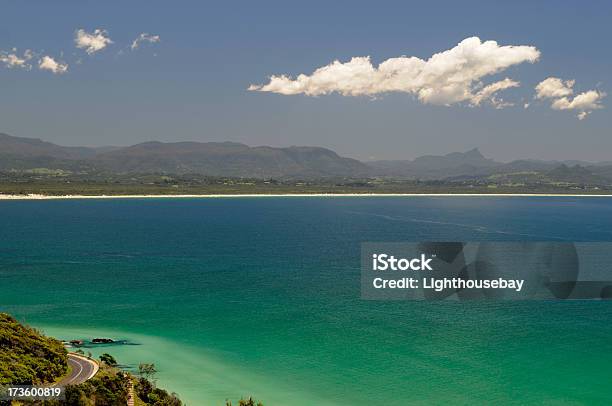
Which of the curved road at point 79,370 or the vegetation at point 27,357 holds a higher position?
the vegetation at point 27,357

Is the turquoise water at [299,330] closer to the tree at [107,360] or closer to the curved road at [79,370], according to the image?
the tree at [107,360]

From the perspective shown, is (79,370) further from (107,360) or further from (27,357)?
(107,360)

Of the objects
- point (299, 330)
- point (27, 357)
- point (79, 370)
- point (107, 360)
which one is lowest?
point (299, 330)

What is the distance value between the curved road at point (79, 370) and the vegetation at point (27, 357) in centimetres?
76

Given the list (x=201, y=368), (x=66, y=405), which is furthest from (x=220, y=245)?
(x=66, y=405)

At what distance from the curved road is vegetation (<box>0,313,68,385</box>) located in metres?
0.76

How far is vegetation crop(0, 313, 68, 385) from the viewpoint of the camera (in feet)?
137

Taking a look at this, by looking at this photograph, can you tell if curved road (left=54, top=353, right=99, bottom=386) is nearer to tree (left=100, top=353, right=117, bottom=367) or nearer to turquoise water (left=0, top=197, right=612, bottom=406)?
tree (left=100, top=353, right=117, bottom=367)

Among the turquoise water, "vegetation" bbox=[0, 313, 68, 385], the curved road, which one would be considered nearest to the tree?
the curved road

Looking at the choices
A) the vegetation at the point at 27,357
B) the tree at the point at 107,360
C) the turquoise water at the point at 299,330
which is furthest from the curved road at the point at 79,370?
the turquoise water at the point at 299,330

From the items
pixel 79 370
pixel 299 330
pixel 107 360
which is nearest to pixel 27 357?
pixel 79 370

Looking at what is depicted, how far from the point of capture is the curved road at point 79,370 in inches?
1721

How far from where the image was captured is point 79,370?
46562 millimetres

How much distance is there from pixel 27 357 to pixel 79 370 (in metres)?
4.36
